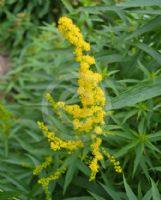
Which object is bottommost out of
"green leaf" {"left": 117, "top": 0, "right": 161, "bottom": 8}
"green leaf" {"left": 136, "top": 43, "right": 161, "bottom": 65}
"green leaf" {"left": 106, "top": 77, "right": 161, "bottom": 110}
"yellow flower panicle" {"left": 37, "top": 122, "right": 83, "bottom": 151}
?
"yellow flower panicle" {"left": 37, "top": 122, "right": 83, "bottom": 151}

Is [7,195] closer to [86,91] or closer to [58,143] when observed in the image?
[58,143]

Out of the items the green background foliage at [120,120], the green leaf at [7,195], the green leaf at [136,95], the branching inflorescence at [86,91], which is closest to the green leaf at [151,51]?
the green background foliage at [120,120]

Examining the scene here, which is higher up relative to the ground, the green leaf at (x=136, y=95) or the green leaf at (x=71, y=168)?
the green leaf at (x=136, y=95)

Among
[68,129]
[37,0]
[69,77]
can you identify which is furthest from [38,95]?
[37,0]

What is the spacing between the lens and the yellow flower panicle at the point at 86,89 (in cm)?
137

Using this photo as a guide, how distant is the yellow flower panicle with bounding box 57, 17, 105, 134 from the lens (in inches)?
54.0

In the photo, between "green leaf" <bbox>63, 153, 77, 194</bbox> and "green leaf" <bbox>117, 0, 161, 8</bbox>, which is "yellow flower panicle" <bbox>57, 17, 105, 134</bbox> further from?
"green leaf" <bbox>63, 153, 77, 194</bbox>

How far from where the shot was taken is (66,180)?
5.76 ft

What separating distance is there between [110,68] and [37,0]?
10.1ft

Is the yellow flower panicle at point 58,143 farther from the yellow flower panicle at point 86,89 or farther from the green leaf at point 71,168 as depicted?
the green leaf at point 71,168

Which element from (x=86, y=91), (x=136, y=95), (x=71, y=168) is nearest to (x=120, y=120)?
(x=71, y=168)

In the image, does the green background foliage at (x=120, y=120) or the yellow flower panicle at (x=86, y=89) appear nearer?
the yellow flower panicle at (x=86, y=89)

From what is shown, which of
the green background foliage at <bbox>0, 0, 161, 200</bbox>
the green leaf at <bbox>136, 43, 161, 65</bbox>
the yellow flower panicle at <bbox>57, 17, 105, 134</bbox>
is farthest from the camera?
the green leaf at <bbox>136, 43, 161, 65</bbox>

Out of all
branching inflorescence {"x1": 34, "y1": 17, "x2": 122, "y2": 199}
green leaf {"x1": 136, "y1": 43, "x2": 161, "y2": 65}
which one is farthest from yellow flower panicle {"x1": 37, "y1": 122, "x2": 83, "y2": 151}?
green leaf {"x1": 136, "y1": 43, "x2": 161, "y2": 65}
